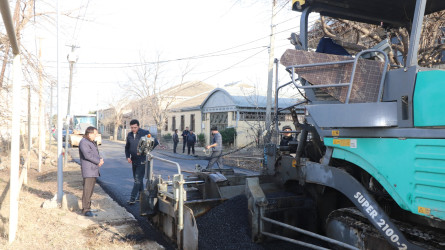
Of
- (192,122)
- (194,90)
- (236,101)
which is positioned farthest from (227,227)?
(194,90)

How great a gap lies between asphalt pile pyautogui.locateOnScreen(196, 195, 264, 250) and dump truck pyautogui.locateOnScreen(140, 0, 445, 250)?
134 millimetres

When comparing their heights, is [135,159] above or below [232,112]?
below

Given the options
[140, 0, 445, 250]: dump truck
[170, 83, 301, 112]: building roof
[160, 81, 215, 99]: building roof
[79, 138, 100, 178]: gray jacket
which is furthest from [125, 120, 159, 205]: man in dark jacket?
[160, 81, 215, 99]: building roof

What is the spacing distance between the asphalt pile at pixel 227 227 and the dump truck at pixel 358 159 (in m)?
0.13

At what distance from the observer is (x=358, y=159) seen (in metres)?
3.28

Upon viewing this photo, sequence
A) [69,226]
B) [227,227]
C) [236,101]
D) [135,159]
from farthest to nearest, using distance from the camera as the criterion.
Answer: [236,101]
[135,159]
[69,226]
[227,227]

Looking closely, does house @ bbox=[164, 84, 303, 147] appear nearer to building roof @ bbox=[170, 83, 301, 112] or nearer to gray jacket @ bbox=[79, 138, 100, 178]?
building roof @ bbox=[170, 83, 301, 112]

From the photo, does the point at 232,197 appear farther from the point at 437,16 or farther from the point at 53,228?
the point at 437,16

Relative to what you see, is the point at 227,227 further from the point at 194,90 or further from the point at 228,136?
the point at 194,90

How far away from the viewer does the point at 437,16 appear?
7582mm

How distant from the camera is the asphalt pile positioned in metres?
4.34

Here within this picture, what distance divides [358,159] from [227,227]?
6.71ft

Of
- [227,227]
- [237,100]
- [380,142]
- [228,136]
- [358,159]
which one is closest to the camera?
[380,142]

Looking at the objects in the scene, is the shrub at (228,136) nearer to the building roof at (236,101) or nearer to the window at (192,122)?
the building roof at (236,101)
